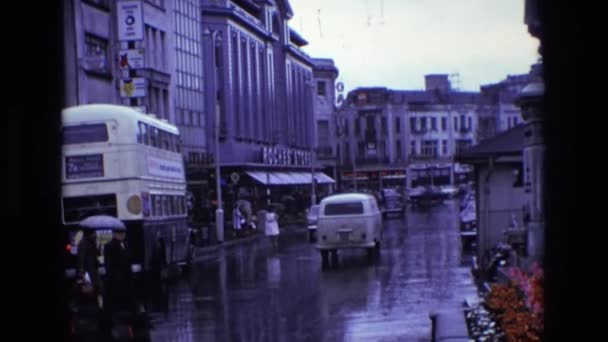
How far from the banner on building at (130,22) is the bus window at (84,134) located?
13.9 meters

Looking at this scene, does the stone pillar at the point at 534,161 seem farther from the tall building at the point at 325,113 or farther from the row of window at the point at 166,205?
the tall building at the point at 325,113

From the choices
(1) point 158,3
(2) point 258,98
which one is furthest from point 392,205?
(1) point 158,3

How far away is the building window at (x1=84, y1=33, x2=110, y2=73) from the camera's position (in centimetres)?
3719

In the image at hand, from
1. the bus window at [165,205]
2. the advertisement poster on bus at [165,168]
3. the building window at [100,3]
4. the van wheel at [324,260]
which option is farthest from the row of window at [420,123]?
the bus window at [165,205]

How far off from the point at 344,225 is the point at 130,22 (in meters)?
13.2

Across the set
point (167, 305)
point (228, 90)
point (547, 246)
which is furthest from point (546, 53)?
point (228, 90)

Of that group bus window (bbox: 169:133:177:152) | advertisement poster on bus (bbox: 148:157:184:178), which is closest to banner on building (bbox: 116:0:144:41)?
advertisement poster on bus (bbox: 148:157:184:178)

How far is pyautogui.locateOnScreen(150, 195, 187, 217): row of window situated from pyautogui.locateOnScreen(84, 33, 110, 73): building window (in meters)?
9.51

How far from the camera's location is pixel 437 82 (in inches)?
4193

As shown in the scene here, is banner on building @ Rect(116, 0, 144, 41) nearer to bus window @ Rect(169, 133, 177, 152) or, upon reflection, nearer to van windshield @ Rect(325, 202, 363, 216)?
bus window @ Rect(169, 133, 177, 152)

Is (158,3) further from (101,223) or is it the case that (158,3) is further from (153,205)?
(101,223)

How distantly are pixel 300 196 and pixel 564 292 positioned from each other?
206 ft

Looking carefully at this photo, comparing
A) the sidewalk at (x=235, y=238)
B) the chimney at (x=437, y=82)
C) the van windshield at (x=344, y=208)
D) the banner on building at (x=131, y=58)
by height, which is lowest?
the sidewalk at (x=235, y=238)

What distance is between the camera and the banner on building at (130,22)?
36.4 meters
